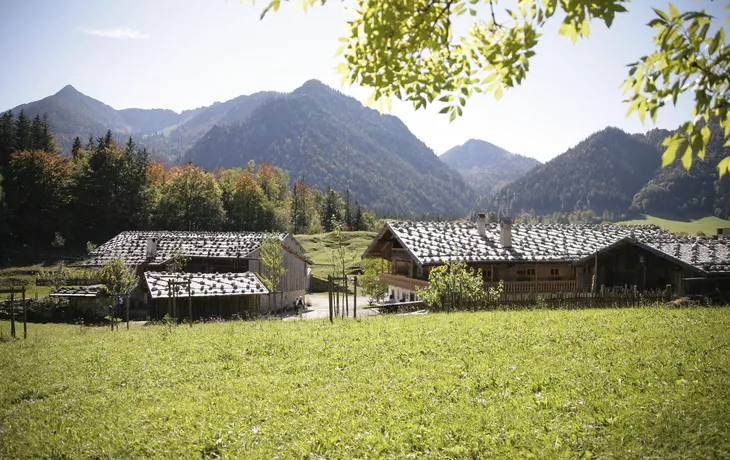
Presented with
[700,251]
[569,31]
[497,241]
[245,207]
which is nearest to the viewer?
[569,31]

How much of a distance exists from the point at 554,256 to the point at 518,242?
307 cm

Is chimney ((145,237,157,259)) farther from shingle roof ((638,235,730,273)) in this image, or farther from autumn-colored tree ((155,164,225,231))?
autumn-colored tree ((155,164,225,231))

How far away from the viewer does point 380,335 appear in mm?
15477

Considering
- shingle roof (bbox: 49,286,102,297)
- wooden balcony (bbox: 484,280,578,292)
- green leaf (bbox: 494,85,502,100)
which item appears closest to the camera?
green leaf (bbox: 494,85,502,100)

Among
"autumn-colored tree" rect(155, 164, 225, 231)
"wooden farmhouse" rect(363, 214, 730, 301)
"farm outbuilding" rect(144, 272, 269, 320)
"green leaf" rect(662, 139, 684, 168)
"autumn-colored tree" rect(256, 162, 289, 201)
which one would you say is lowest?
"farm outbuilding" rect(144, 272, 269, 320)

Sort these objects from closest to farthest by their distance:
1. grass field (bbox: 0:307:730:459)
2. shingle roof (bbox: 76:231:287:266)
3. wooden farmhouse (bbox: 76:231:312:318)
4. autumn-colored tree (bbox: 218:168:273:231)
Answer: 1. grass field (bbox: 0:307:730:459)
2. wooden farmhouse (bbox: 76:231:312:318)
3. shingle roof (bbox: 76:231:287:266)
4. autumn-colored tree (bbox: 218:168:273:231)

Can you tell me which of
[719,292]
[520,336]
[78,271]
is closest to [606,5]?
[520,336]

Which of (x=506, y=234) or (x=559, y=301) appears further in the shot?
(x=506, y=234)

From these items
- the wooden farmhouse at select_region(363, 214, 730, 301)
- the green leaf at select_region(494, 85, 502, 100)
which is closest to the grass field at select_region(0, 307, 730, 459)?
the green leaf at select_region(494, 85, 502, 100)

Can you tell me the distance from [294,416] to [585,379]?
531 cm

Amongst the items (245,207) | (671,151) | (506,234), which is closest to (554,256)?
(506,234)

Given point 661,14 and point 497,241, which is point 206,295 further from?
point 661,14

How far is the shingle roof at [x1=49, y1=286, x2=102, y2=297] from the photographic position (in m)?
39.1

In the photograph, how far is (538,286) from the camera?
3516cm
